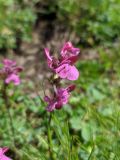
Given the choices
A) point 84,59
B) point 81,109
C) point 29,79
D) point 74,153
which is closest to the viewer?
point 74,153

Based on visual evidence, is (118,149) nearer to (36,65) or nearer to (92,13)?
(36,65)

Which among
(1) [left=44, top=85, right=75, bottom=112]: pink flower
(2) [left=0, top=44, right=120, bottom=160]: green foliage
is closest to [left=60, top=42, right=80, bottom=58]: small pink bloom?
(1) [left=44, top=85, right=75, bottom=112]: pink flower

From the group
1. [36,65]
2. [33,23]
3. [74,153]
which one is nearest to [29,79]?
[36,65]

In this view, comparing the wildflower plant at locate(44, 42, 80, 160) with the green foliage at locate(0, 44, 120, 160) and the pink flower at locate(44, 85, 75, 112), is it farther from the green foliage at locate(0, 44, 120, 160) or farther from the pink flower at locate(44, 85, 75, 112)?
the green foliage at locate(0, 44, 120, 160)

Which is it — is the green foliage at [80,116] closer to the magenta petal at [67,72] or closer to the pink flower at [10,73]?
the pink flower at [10,73]

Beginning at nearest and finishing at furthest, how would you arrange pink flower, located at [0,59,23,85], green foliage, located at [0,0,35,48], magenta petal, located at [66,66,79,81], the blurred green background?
1. magenta petal, located at [66,66,79,81]
2. pink flower, located at [0,59,23,85]
3. the blurred green background
4. green foliage, located at [0,0,35,48]

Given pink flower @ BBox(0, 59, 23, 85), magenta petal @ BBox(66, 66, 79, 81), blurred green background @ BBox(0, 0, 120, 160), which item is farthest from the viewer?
blurred green background @ BBox(0, 0, 120, 160)

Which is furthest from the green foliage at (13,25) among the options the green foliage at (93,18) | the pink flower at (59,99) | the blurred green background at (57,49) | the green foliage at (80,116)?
the pink flower at (59,99)
